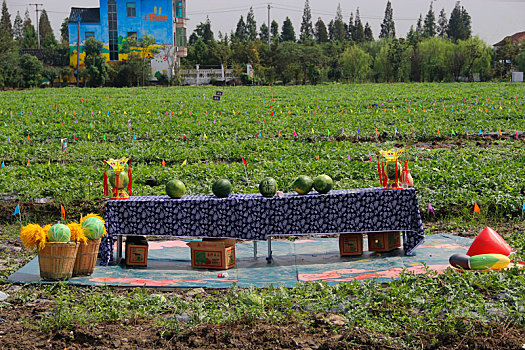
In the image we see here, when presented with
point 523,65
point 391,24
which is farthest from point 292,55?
point 391,24

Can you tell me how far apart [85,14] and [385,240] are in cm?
7689

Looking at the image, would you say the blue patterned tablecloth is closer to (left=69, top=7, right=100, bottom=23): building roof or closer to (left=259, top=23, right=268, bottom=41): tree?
(left=69, top=7, right=100, bottom=23): building roof

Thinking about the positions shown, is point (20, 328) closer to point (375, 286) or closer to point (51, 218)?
point (375, 286)

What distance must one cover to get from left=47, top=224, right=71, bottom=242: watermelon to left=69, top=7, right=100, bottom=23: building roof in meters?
74.7

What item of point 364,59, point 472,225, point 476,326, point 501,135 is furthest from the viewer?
point 364,59

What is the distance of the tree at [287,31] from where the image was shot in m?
119

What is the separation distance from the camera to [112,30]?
77.3m

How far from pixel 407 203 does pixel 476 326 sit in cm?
295

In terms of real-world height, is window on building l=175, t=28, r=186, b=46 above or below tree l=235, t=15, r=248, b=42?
below

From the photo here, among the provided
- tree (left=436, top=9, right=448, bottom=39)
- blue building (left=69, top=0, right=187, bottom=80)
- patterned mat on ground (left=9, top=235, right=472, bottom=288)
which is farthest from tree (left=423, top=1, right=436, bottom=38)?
patterned mat on ground (left=9, top=235, right=472, bottom=288)

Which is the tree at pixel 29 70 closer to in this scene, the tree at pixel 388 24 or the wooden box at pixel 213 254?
the wooden box at pixel 213 254

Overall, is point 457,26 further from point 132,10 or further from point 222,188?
point 222,188

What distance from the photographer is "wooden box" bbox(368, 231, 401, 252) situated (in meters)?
8.59

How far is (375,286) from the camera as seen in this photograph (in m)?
6.77
